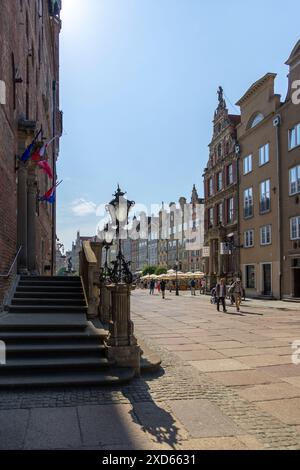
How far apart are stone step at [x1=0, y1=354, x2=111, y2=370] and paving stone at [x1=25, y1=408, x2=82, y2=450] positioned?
151cm

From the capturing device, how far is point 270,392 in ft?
23.8

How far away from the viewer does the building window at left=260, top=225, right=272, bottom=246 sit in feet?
120

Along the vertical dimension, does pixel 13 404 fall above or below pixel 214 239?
below

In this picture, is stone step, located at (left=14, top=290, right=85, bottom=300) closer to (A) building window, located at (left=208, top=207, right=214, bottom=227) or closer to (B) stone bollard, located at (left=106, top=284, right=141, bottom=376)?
(B) stone bollard, located at (left=106, top=284, right=141, bottom=376)

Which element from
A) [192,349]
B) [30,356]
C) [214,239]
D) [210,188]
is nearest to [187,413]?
[30,356]

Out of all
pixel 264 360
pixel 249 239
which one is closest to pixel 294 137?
pixel 249 239

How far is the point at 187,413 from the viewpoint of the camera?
6.09 metres

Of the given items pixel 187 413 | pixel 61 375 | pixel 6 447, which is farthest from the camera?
pixel 61 375

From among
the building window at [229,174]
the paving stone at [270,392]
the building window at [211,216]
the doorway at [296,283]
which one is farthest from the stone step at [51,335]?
the building window at [211,216]

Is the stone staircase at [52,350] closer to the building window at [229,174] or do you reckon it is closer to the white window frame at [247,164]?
the white window frame at [247,164]

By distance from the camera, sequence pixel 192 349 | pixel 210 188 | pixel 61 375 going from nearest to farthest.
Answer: pixel 61 375 < pixel 192 349 < pixel 210 188

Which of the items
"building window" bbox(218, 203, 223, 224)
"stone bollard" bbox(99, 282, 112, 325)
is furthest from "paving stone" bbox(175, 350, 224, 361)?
"building window" bbox(218, 203, 223, 224)

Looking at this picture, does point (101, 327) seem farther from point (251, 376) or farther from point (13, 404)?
point (13, 404)

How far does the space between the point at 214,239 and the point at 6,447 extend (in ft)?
150
